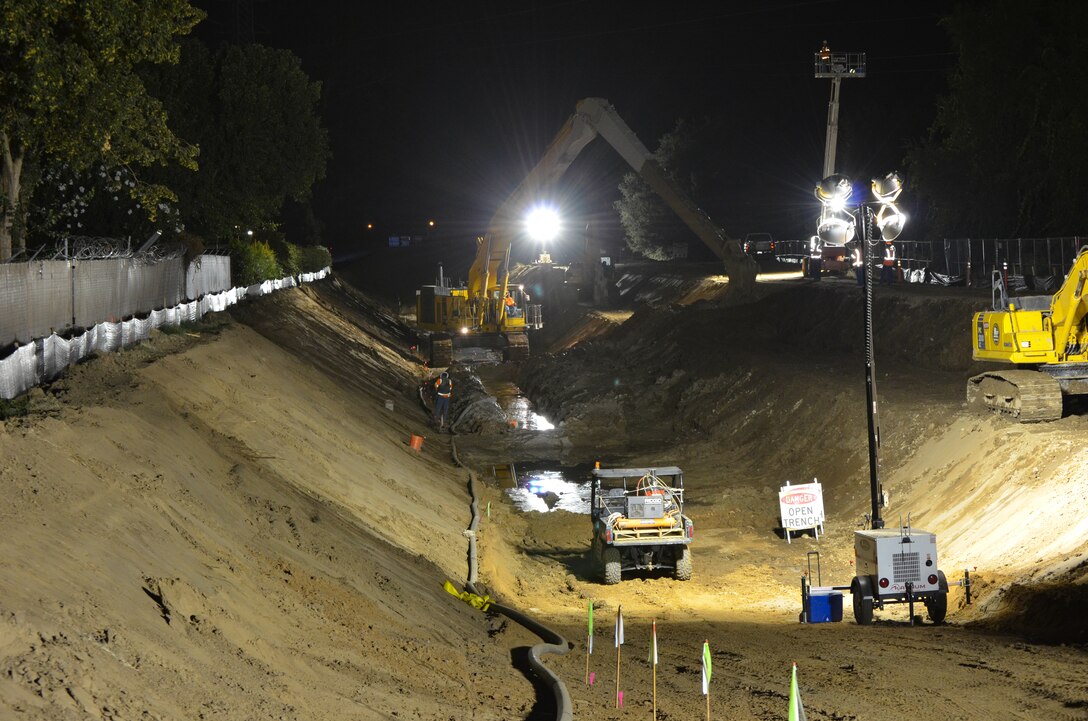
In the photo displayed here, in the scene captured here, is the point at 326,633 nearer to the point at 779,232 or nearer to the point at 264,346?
the point at 264,346

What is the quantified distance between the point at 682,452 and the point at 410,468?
31.5ft

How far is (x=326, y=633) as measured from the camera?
10586 millimetres

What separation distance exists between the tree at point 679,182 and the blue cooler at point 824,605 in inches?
2849

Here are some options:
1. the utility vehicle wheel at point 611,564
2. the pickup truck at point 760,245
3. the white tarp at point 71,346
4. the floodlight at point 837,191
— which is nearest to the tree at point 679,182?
the pickup truck at point 760,245

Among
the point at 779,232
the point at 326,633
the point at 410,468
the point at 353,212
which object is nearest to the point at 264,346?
the point at 410,468

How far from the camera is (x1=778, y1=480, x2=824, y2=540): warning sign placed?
73.9 feet

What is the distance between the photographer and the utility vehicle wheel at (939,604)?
15.4 meters

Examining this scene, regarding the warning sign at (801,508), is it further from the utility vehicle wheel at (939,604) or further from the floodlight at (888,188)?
the floodlight at (888,188)

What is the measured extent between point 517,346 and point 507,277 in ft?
9.76

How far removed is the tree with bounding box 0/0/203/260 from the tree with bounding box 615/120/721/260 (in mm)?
65283

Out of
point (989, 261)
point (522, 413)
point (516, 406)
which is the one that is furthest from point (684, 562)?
point (989, 261)

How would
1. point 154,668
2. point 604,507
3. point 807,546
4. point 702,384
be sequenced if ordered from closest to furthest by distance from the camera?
point 154,668 < point 604,507 < point 807,546 < point 702,384

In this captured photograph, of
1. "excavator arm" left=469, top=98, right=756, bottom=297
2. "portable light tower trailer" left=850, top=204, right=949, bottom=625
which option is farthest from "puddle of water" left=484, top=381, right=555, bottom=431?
"portable light tower trailer" left=850, top=204, right=949, bottom=625

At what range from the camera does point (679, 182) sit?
86.5 m
